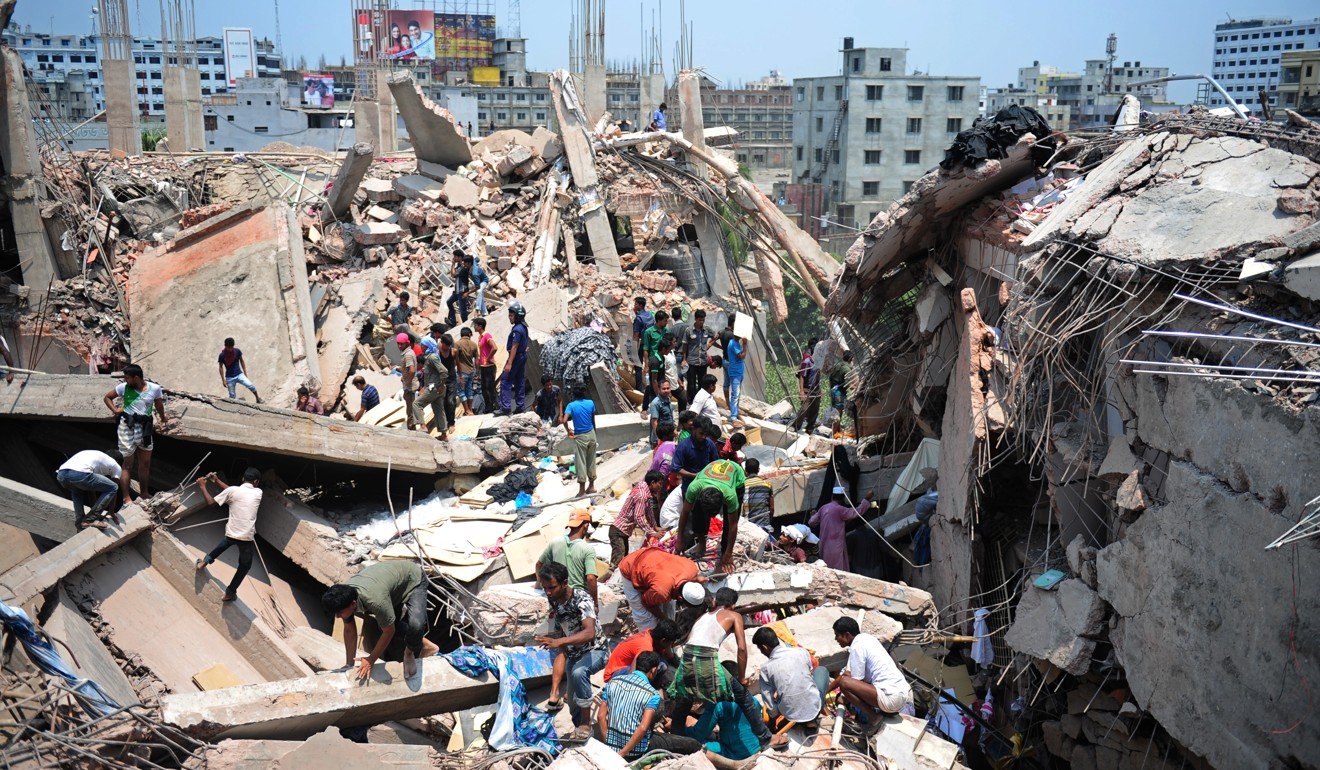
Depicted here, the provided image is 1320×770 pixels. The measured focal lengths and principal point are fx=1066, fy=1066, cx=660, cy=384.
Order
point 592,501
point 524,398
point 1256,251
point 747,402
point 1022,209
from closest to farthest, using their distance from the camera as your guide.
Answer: point 1256,251, point 1022,209, point 592,501, point 524,398, point 747,402

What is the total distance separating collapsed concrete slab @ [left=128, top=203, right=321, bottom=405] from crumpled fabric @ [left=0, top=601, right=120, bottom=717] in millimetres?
5268

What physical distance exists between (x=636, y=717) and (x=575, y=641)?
67 centimetres

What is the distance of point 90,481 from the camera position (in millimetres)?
8125

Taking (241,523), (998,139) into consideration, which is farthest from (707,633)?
(998,139)

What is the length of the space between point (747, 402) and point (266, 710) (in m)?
8.21

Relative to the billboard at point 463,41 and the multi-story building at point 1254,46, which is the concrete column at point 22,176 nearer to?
the billboard at point 463,41

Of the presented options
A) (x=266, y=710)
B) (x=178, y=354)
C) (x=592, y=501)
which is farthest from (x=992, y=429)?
(x=178, y=354)

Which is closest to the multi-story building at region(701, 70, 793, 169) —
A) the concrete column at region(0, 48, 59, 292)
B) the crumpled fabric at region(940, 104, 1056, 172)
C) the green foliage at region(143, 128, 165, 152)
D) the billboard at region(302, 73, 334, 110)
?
the green foliage at region(143, 128, 165, 152)

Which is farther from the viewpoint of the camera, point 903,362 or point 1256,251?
point 903,362

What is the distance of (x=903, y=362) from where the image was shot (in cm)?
962

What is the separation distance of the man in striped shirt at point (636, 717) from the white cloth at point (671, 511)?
5.18 feet

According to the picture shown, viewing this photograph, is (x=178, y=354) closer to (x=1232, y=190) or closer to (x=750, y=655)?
(x=750, y=655)

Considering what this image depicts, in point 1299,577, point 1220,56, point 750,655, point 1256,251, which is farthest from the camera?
point 1220,56

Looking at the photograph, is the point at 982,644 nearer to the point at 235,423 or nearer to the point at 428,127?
the point at 235,423
